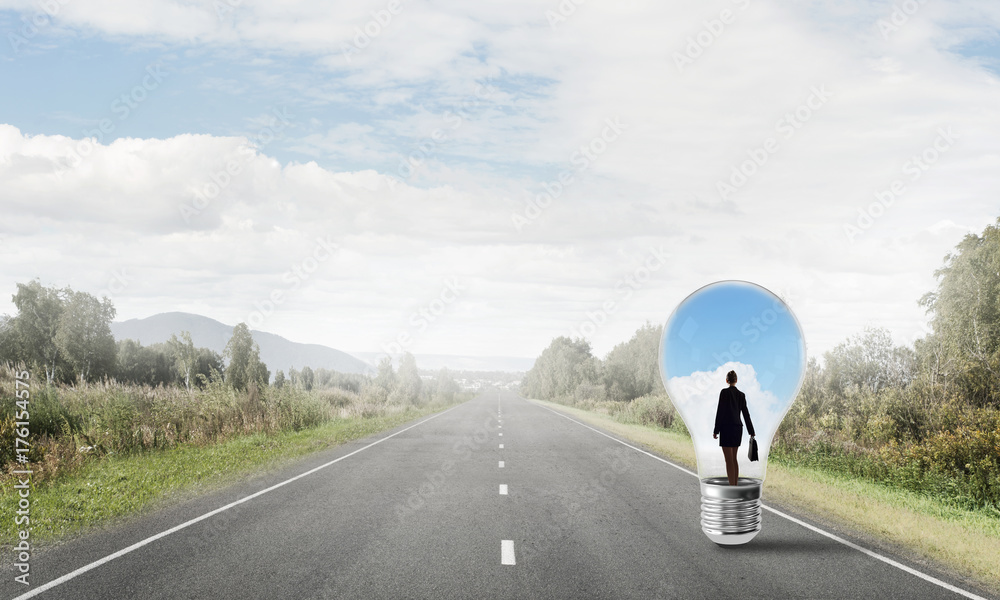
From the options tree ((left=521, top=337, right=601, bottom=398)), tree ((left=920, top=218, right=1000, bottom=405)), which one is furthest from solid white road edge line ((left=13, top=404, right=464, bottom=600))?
tree ((left=521, top=337, right=601, bottom=398))

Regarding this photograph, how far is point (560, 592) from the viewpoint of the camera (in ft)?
19.7

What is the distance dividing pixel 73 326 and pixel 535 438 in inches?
2835

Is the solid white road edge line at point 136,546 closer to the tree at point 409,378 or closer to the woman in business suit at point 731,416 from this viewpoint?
the woman in business suit at point 731,416

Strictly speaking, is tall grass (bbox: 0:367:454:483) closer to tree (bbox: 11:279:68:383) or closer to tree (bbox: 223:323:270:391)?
tree (bbox: 223:323:270:391)

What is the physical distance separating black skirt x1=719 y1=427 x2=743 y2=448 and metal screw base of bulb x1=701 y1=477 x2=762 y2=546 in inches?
19.6

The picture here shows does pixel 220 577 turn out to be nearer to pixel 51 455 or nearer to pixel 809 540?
pixel 809 540

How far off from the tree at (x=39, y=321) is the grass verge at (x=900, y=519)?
269ft

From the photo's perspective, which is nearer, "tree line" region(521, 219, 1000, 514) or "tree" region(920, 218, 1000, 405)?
"tree line" region(521, 219, 1000, 514)

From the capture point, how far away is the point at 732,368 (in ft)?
21.7

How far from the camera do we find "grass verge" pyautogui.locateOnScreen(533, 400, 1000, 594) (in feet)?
25.1

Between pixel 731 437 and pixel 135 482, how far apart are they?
10.7m

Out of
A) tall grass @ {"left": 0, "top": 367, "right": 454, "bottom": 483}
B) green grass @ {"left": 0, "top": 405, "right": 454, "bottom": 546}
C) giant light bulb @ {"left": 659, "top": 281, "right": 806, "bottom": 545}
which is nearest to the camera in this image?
giant light bulb @ {"left": 659, "top": 281, "right": 806, "bottom": 545}

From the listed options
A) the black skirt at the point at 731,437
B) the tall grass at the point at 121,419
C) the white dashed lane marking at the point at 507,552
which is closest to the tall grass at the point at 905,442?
the black skirt at the point at 731,437

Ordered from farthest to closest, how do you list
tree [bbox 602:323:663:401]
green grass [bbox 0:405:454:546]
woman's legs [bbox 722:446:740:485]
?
tree [bbox 602:323:663:401]
green grass [bbox 0:405:454:546]
woman's legs [bbox 722:446:740:485]
